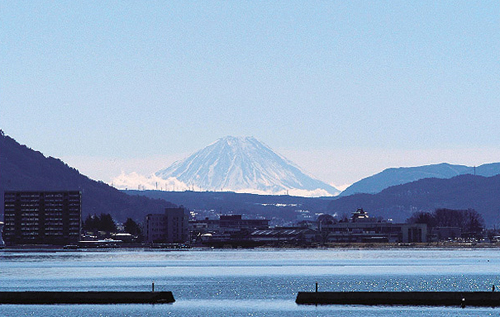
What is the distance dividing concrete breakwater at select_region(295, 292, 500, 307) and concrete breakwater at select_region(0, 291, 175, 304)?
15.8 m

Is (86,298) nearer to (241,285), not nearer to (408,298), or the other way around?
(408,298)

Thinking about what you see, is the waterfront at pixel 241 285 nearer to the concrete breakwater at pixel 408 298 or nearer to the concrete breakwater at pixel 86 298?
the concrete breakwater at pixel 86 298

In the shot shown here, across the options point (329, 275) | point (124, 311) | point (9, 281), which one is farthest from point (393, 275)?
point (124, 311)

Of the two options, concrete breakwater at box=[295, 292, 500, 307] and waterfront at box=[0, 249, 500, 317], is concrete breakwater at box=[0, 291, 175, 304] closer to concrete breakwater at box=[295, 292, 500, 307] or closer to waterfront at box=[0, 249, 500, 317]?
waterfront at box=[0, 249, 500, 317]

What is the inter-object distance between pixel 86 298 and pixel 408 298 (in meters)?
34.0

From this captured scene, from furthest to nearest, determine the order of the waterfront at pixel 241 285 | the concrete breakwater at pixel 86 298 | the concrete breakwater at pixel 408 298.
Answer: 1. the concrete breakwater at pixel 86 298
2. the concrete breakwater at pixel 408 298
3. the waterfront at pixel 241 285

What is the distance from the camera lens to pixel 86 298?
361 ft

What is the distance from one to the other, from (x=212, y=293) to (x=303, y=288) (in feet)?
45.1

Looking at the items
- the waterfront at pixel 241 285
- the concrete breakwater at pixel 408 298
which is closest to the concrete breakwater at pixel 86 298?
the waterfront at pixel 241 285

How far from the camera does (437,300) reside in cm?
10369

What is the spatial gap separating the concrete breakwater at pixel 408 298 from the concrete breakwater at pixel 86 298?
51.8 ft

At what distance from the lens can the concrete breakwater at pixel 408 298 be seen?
10212 cm

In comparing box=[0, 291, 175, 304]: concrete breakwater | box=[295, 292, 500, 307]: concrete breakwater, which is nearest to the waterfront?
box=[0, 291, 175, 304]: concrete breakwater

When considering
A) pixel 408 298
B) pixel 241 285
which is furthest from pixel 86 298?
Answer: pixel 241 285
